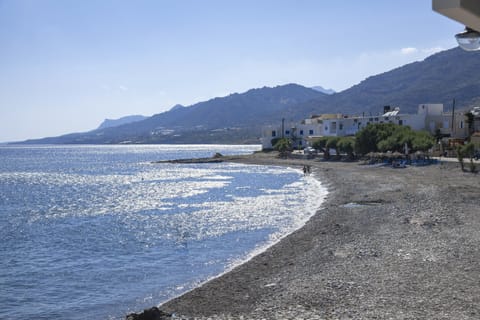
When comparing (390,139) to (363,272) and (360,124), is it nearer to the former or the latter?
(360,124)

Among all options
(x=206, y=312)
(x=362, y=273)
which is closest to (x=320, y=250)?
(x=362, y=273)

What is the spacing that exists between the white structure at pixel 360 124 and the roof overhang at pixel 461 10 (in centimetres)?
7939

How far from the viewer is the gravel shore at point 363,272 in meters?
12.3

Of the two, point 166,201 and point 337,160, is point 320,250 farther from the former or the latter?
point 337,160

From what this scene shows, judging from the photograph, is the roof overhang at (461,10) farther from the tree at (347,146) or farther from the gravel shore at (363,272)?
the tree at (347,146)

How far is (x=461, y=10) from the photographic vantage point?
9.89ft

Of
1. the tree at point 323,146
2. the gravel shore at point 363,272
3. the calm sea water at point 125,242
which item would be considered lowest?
the calm sea water at point 125,242

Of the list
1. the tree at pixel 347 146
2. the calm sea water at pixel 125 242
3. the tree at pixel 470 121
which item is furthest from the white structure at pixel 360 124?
the calm sea water at pixel 125 242

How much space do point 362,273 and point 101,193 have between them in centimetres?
4225

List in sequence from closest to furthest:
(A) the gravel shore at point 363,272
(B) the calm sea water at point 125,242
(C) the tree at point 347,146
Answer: (A) the gravel shore at point 363,272, (B) the calm sea water at point 125,242, (C) the tree at point 347,146

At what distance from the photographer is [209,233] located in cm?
2664

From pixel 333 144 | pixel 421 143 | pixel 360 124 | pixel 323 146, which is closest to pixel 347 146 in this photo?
pixel 333 144

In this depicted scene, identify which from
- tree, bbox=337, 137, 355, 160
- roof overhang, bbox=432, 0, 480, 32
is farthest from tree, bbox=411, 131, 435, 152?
roof overhang, bbox=432, 0, 480, 32

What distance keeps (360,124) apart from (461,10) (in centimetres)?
10085
